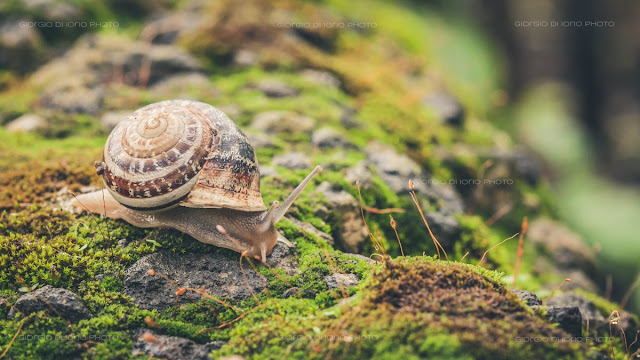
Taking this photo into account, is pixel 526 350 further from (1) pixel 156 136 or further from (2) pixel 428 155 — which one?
(2) pixel 428 155

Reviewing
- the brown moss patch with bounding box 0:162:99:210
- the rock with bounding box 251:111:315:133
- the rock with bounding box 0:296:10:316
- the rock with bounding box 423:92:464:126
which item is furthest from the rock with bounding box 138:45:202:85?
the rock with bounding box 0:296:10:316

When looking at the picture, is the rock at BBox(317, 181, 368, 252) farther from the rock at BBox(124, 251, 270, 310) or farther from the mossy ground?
the rock at BBox(124, 251, 270, 310)

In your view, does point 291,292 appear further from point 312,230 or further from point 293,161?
point 293,161

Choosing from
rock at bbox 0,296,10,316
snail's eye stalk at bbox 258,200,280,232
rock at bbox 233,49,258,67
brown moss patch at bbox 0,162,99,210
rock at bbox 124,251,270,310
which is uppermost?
rock at bbox 233,49,258,67

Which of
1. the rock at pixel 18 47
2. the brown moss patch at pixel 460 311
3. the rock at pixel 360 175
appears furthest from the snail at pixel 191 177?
the rock at pixel 18 47

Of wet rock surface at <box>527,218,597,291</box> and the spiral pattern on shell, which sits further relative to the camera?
wet rock surface at <box>527,218,597,291</box>

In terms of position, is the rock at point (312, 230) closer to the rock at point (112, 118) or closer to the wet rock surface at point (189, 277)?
the wet rock surface at point (189, 277)
